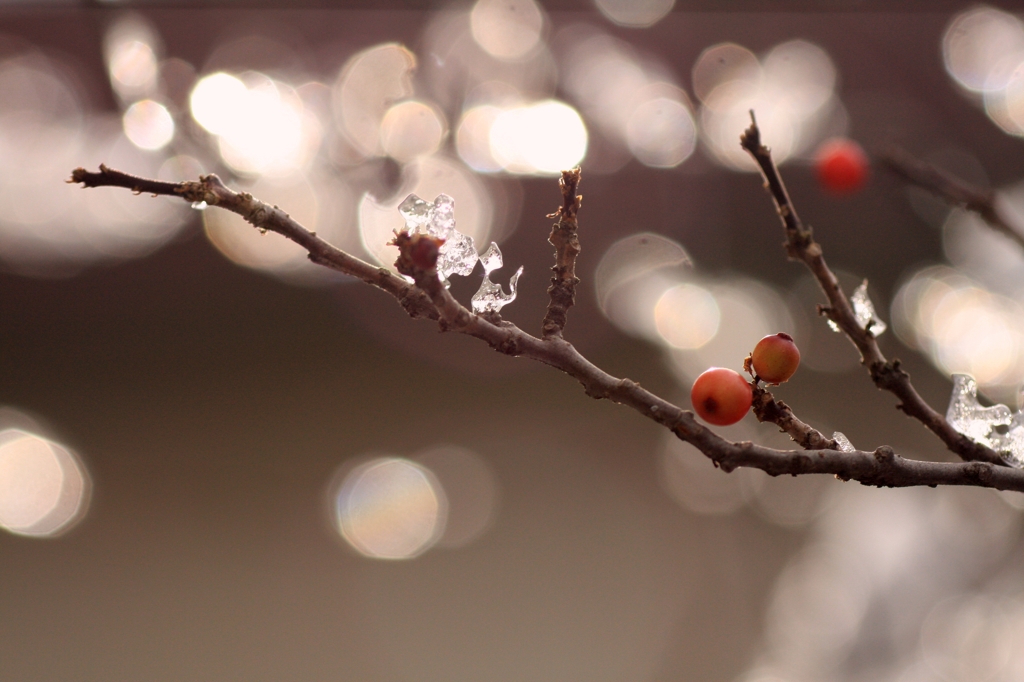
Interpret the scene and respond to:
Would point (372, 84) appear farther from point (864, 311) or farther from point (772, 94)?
point (864, 311)

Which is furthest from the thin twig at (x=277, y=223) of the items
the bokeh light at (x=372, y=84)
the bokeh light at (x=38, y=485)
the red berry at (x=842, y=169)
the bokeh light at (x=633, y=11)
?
the bokeh light at (x=38, y=485)

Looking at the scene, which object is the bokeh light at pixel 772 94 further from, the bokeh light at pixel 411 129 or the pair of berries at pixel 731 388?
the pair of berries at pixel 731 388

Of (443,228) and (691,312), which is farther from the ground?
(691,312)

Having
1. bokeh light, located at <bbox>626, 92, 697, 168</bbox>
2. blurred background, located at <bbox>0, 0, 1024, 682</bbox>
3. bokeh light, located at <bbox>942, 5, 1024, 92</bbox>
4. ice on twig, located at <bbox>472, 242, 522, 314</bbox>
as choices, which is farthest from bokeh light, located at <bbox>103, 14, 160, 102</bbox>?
bokeh light, located at <bbox>942, 5, 1024, 92</bbox>

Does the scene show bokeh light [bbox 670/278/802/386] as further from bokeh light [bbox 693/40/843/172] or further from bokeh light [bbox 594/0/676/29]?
bokeh light [bbox 594/0/676/29]

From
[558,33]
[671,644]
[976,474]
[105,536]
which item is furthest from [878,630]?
[105,536]

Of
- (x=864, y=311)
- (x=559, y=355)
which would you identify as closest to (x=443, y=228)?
(x=559, y=355)
